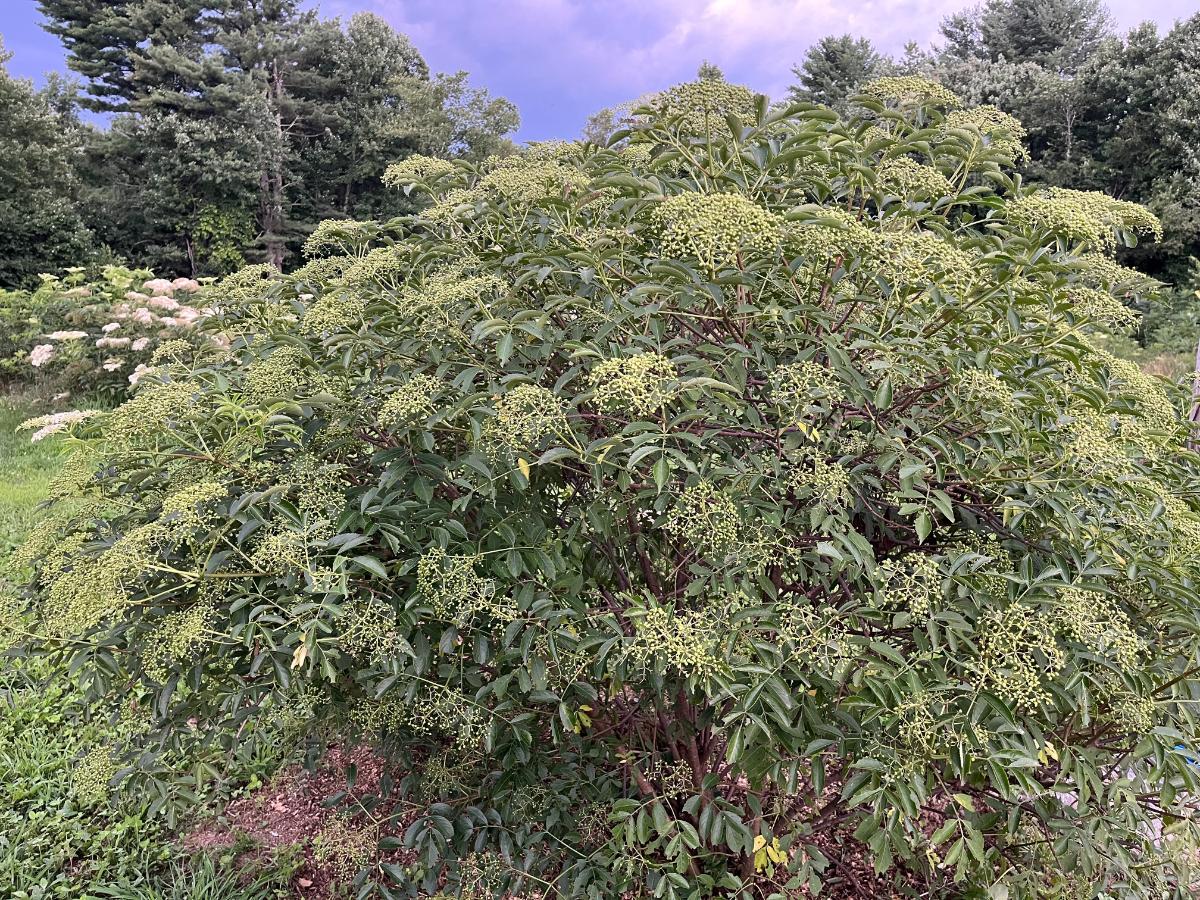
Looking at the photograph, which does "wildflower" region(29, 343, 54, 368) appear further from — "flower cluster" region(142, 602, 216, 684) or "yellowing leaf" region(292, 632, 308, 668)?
"yellowing leaf" region(292, 632, 308, 668)

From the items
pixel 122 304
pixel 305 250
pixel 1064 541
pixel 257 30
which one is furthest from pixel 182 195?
pixel 1064 541

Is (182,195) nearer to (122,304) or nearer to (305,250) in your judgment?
(122,304)

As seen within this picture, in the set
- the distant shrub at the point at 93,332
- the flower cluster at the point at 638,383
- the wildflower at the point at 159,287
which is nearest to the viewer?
the flower cluster at the point at 638,383

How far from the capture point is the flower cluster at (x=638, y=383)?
1.13 meters

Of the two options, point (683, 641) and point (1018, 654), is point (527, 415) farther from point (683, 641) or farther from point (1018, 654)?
point (1018, 654)

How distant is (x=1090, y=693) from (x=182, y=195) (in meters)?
25.6

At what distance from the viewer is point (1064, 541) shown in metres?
1.41

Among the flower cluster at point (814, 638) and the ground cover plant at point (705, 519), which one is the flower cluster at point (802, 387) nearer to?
the ground cover plant at point (705, 519)

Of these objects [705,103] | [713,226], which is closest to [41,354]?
[705,103]

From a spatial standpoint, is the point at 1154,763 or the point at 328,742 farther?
the point at 328,742

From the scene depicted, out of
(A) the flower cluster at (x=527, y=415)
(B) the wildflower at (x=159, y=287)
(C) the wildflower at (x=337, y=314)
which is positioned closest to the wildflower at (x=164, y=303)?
(B) the wildflower at (x=159, y=287)

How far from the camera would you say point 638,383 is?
112 cm

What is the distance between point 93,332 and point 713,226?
1011 centimetres

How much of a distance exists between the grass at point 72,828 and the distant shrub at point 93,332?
5.30 meters
